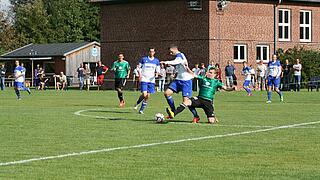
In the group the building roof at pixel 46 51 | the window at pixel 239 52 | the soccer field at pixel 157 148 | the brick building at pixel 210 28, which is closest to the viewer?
the soccer field at pixel 157 148

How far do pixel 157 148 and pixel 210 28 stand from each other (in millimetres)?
42788

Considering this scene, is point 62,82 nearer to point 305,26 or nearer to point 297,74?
point 305,26

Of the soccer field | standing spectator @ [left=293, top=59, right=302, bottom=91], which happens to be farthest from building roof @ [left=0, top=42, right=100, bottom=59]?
the soccer field

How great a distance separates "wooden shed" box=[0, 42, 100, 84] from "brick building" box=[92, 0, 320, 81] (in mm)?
19545

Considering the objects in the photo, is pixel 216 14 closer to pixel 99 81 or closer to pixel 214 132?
pixel 99 81

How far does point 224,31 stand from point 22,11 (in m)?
53.9

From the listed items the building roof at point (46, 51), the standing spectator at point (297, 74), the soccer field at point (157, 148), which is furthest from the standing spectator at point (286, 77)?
the building roof at point (46, 51)

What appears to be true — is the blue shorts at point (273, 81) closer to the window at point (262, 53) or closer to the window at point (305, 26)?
the window at point (262, 53)

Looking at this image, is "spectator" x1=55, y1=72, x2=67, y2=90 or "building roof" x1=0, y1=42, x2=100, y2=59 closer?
"spectator" x1=55, y1=72, x2=67, y2=90

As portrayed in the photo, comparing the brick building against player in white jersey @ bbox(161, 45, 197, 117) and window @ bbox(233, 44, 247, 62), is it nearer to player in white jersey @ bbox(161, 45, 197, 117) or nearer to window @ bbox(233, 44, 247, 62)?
window @ bbox(233, 44, 247, 62)

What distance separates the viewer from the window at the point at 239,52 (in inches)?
2340

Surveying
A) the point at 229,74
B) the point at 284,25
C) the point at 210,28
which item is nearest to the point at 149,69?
the point at 229,74

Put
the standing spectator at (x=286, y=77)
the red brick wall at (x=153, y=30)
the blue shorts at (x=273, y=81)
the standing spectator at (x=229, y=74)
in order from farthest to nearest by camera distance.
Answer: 1. the red brick wall at (x=153, y=30)
2. the standing spectator at (x=229, y=74)
3. the standing spectator at (x=286, y=77)
4. the blue shorts at (x=273, y=81)

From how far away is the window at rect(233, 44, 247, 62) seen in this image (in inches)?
2340
